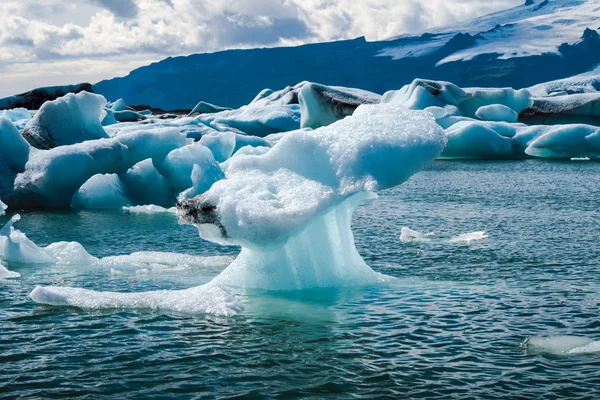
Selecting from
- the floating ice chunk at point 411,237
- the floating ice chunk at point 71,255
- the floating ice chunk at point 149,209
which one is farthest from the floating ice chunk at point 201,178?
the floating ice chunk at point 71,255

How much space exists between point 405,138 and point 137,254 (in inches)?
231

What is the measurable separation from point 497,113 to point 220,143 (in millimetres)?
20829

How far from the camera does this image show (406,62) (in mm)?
94562

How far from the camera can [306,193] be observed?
8.88 m

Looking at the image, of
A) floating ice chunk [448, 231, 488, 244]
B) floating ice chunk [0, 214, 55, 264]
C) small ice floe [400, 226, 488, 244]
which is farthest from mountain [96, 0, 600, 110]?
floating ice chunk [0, 214, 55, 264]

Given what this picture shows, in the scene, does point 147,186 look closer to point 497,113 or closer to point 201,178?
point 201,178

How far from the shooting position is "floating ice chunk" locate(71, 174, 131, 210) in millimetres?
21328

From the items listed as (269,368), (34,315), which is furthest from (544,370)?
(34,315)

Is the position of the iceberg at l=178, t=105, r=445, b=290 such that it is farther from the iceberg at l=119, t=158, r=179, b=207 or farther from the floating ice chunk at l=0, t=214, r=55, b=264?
the iceberg at l=119, t=158, r=179, b=207

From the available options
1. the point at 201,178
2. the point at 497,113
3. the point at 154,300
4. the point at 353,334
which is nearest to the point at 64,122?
the point at 201,178

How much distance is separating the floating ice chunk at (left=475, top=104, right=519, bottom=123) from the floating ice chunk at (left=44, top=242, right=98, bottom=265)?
31.4 metres

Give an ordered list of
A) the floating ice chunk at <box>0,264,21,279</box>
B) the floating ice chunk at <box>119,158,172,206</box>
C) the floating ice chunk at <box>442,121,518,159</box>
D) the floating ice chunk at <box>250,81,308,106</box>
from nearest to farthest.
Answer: the floating ice chunk at <box>0,264,21,279</box> < the floating ice chunk at <box>119,158,172,206</box> < the floating ice chunk at <box>442,121,518,159</box> < the floating ice chunk at <box>250,81,308,106</box>

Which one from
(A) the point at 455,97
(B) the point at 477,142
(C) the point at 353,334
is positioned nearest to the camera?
(C) the point at 353,334

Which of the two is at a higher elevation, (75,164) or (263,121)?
(263,121)
